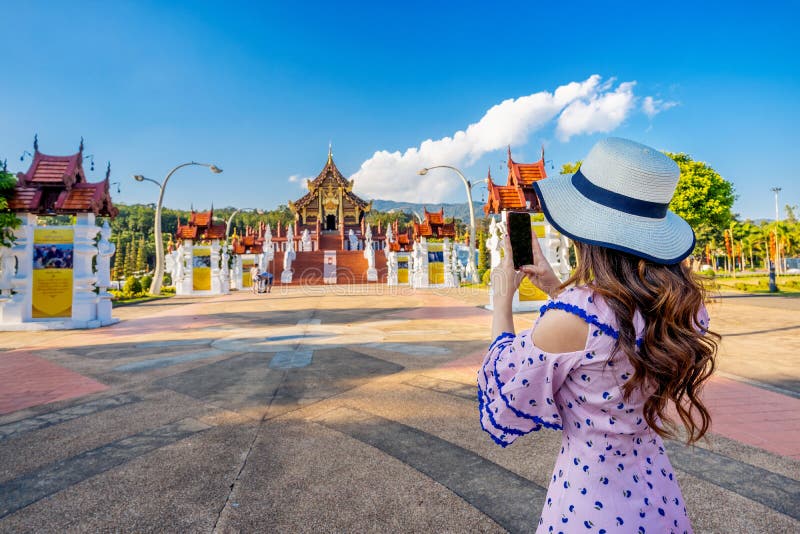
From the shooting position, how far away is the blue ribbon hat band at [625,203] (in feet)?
3.73

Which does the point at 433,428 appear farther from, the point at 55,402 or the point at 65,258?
the point at 65,258

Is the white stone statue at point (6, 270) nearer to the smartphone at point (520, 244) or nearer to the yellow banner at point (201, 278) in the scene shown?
the smartphone at point (520, 244)

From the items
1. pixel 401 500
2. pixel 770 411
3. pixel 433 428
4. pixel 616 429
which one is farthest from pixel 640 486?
pixel 770 411

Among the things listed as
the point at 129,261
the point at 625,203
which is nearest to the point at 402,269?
the point at 625,203

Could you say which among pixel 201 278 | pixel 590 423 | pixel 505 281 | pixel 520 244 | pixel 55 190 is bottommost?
pixel 590 423

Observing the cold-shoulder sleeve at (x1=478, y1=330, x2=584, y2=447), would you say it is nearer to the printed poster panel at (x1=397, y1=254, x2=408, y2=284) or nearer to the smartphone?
the smartphone

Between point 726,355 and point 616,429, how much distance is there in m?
6.62

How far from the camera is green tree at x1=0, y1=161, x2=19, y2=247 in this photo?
31.0 feet

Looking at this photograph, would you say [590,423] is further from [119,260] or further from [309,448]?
[119,260]

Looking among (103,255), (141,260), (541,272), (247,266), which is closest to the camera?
(541,272)

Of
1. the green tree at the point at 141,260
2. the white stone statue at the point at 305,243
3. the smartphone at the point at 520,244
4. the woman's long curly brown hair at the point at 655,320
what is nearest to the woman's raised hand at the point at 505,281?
the smartphone at the point at 520,244

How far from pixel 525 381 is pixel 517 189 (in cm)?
1308

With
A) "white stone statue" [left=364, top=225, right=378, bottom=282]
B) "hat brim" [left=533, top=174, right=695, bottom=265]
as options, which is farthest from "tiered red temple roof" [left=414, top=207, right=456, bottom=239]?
"hat brim" [left=533, top=174, right=695, bottom=265]

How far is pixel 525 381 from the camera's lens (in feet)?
3.67
